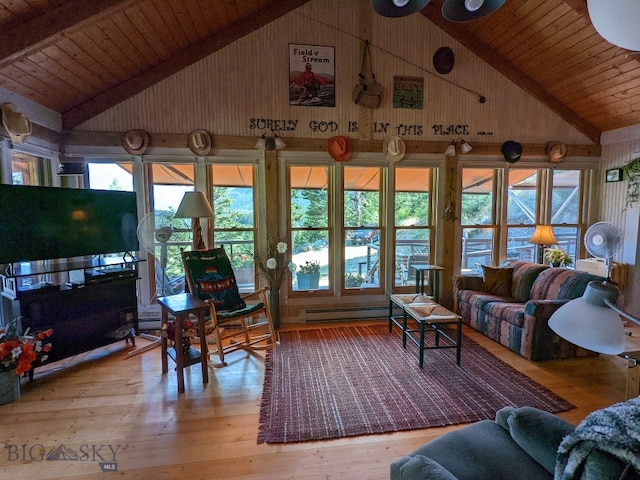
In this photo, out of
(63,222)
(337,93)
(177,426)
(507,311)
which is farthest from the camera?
(337,93)

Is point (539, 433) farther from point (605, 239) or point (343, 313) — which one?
point (605, 239)

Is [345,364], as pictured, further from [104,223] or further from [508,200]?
[508,200]

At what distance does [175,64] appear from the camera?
3791 millimetres

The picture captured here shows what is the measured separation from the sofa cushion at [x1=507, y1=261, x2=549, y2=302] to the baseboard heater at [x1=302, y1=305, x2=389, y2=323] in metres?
1.55

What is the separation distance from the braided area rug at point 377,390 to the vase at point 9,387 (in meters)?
1.87

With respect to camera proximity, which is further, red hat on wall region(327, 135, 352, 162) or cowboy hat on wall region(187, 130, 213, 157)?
red hat on wall region(327, 135, 352, 162)

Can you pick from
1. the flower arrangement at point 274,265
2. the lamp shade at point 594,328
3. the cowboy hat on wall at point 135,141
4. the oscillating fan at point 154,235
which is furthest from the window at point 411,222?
the lamp shade at point 594,328

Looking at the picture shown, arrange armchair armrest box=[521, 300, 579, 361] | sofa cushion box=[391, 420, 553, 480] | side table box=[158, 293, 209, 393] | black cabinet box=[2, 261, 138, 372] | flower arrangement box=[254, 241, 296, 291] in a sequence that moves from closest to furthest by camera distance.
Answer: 1. sofa cushion box=[391, 420, 553, 480]
2. side table box=[158, 293, 209, 393]
3. black cabinet box=[2, 261, 138, 372]
4. armchair armrest box=[521, 300, 579, 361]
5. flower arrangement box=[254, 241, 296, 291]

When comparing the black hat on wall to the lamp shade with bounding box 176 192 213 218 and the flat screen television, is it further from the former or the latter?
the flat screen television

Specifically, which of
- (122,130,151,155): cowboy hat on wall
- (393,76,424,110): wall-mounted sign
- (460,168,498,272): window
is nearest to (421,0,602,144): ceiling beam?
(393,76,424,110): wall-mounted sign

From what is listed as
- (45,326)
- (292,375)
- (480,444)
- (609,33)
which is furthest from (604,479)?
(45,326)

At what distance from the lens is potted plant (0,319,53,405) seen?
244 cm

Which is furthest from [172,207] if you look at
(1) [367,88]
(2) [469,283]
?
(2) [469,283]

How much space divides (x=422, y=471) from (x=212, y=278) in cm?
271
